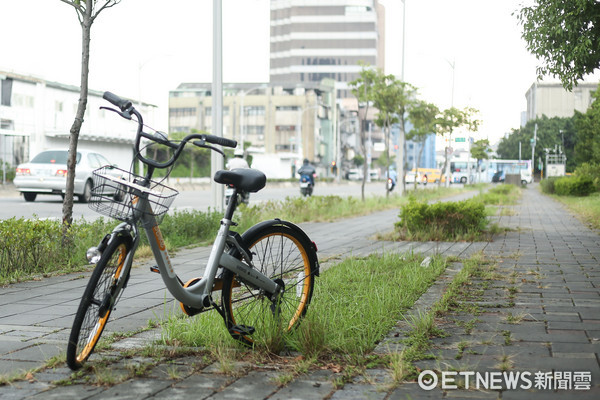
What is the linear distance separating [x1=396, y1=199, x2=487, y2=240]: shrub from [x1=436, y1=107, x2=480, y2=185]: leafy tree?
29.1 meters

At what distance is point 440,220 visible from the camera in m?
12.1

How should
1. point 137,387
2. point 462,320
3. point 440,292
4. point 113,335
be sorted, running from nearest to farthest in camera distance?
point 137,387 < point 113,335 < point 462,320 < point 440,292

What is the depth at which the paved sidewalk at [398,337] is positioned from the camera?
3.49 metres

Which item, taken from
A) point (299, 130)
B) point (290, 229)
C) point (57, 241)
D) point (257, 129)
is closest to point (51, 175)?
point (57, 241)

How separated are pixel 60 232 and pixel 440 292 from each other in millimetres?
4296

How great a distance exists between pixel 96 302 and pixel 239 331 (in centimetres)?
83

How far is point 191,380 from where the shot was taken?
368cm

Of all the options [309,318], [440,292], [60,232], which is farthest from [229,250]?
[60,232]

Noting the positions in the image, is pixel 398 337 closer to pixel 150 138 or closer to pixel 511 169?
pixel 150 138

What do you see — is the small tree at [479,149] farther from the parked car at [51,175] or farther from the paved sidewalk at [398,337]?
the paved sidewalk at [398,337]

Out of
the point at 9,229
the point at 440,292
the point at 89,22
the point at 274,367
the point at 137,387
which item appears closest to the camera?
the point at 137,387

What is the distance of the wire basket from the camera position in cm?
354

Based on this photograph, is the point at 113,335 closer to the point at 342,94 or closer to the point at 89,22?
the point at 89,22

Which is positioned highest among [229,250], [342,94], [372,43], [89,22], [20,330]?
[372,43]
